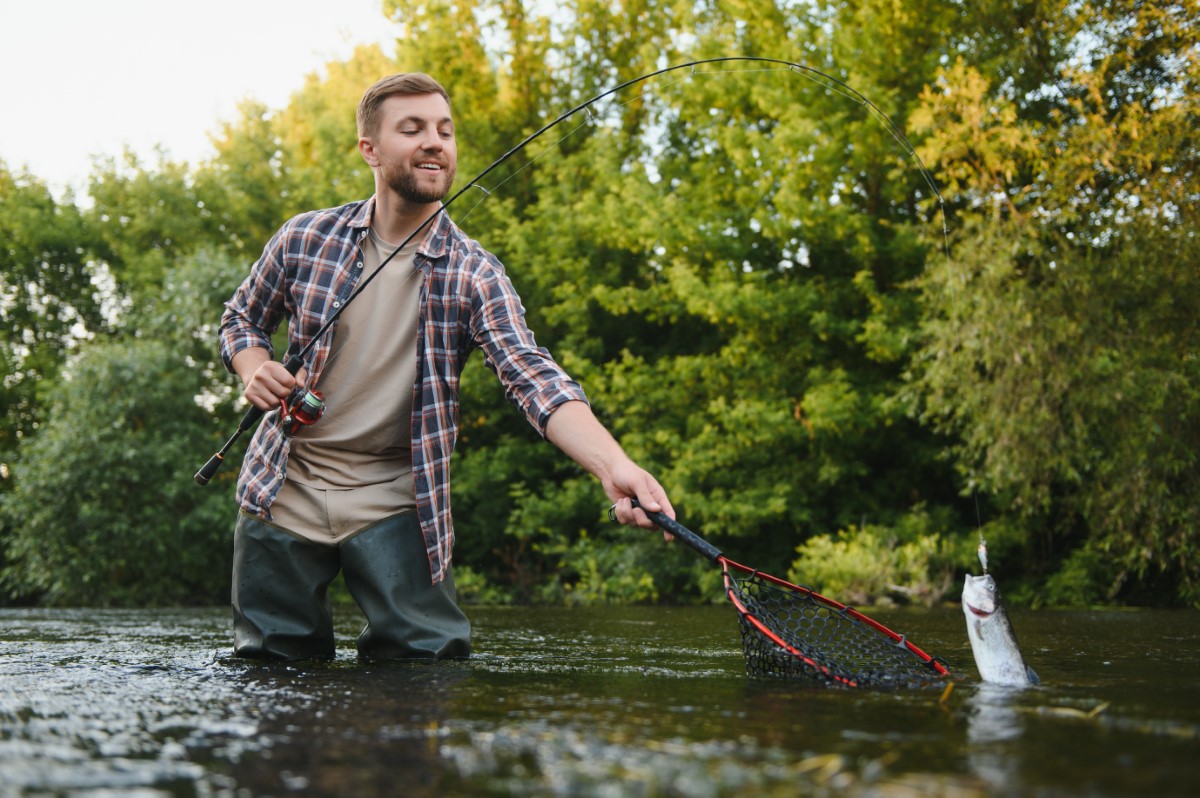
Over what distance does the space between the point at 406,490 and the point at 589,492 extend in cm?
1455

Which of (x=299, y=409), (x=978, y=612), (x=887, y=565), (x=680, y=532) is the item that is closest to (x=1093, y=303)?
(x=887, y=565)

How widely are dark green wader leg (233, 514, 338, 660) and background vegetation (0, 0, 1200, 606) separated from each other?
198 inches

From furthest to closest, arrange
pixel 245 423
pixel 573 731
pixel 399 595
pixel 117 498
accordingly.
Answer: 1. pixel 117 498
2. pixel 245 423
3. pixel 399 595
4. pixel 573 731

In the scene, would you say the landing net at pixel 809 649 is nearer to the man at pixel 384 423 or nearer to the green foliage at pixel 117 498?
the man at pixel 384 423

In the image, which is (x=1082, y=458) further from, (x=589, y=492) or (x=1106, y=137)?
(x=589, y=492)

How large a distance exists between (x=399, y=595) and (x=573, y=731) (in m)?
1.79

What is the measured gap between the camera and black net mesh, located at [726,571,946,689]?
10.7 feet

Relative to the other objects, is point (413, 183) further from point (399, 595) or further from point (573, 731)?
point (573, 731)

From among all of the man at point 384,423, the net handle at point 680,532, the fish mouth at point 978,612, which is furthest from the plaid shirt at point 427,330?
the fish mouth at point 978,612

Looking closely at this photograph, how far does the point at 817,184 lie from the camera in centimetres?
1664

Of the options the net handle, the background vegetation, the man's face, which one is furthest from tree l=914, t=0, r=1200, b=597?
the net handle

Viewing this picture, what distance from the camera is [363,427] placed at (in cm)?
408

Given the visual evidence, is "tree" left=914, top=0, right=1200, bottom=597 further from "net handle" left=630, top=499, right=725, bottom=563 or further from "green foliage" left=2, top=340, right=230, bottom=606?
"green foliage" left=2, top=340, right=230, bottom=606

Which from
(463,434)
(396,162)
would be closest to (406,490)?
(396,162)
